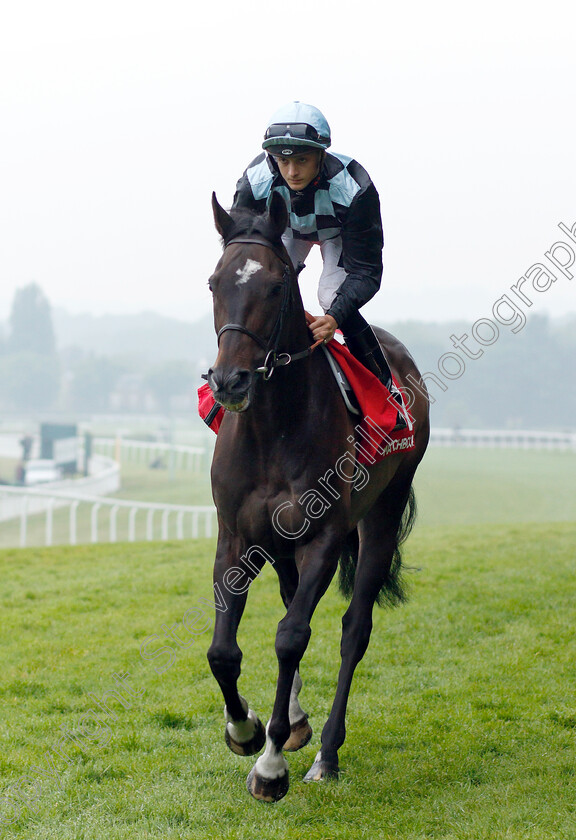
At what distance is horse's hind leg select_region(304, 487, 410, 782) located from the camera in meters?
3.76

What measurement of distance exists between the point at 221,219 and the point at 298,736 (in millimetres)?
2309

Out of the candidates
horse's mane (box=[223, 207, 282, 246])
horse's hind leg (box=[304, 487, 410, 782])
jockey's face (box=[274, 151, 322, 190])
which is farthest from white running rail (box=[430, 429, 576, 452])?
horse's mane (box=[223, 207, 282, 246])

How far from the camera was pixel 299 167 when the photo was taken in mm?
3551

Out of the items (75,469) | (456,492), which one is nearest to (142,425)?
(75,469)

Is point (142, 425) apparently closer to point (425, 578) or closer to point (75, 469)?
point (75, 469)

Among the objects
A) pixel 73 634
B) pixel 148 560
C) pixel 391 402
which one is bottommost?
pixel 148 560

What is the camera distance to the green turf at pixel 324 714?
334cm

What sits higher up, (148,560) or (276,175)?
(276,175)

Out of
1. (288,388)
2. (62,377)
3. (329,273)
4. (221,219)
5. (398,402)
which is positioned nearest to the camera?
(221,219)

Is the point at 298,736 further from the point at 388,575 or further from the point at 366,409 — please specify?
the point at 366,409

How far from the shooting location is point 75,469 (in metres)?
42.6

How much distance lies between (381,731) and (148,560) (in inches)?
220

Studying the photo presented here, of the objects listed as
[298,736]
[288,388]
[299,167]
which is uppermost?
[299,167]

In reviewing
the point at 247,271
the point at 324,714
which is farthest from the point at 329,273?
the point at 324,714
